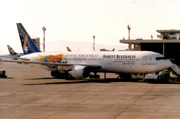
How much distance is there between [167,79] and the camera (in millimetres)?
40781

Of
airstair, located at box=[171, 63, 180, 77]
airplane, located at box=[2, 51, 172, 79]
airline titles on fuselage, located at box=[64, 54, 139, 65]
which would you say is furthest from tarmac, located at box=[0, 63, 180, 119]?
airstair, located at box=[171, 63, 180, 77]

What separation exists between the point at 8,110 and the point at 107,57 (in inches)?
999

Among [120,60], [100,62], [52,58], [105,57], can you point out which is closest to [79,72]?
[100,62]

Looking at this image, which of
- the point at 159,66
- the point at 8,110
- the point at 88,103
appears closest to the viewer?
the point at 8,110

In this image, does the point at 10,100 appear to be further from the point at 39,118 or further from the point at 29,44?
the point at 29,44

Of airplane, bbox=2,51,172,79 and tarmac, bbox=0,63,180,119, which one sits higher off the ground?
airplane, bbox=2,51,172,79

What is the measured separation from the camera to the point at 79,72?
1667 inches

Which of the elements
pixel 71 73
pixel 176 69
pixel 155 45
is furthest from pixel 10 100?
pixel 155 45

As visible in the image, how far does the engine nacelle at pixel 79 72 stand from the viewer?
4231cm

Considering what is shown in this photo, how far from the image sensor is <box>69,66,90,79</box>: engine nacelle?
42.3 m

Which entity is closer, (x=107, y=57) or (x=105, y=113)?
(x=105, y=113)

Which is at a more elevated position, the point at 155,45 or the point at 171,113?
the point at 155,45

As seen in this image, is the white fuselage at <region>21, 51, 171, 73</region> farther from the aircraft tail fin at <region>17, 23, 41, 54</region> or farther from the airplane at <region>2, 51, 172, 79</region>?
the aircraft tail fin at <region>17, 23, 41, 54</region>

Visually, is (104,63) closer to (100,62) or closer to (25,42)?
(100,62)
